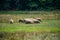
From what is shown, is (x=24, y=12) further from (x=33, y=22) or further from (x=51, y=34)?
(x=51, y=34)

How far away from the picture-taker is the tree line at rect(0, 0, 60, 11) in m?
4.47

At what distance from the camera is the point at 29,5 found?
456 cm

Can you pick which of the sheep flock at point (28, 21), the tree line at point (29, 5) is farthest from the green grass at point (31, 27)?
the tree line at point (29, 5)

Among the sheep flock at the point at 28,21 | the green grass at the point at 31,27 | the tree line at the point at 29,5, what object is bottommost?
the sheep flock at the point at 28,21

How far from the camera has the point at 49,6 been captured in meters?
4.56

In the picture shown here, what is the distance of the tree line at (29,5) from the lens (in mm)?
4472

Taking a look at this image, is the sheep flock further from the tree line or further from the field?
the tree line

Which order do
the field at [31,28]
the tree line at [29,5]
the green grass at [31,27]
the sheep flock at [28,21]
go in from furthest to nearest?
1. the tree line at [29,5]
2. the sheep flock at [28,21]
3. the green grass at [31,27]
4. the field at [31,28]

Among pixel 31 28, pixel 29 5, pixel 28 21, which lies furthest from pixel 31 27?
pixel 29 5

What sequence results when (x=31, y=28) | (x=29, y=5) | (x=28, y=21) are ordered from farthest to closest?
(x=29, y=5)
(x=28, y=21)
(x=31, y=28)

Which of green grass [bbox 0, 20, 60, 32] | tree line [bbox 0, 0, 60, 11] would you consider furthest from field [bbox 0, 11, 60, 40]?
tree line [bbox 0, 0, 60, 11]

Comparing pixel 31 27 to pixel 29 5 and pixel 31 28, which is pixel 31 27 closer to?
pixel 31 28

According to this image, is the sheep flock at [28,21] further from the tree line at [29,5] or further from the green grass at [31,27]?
the tree line at [29,5]

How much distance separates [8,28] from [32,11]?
0.93m
